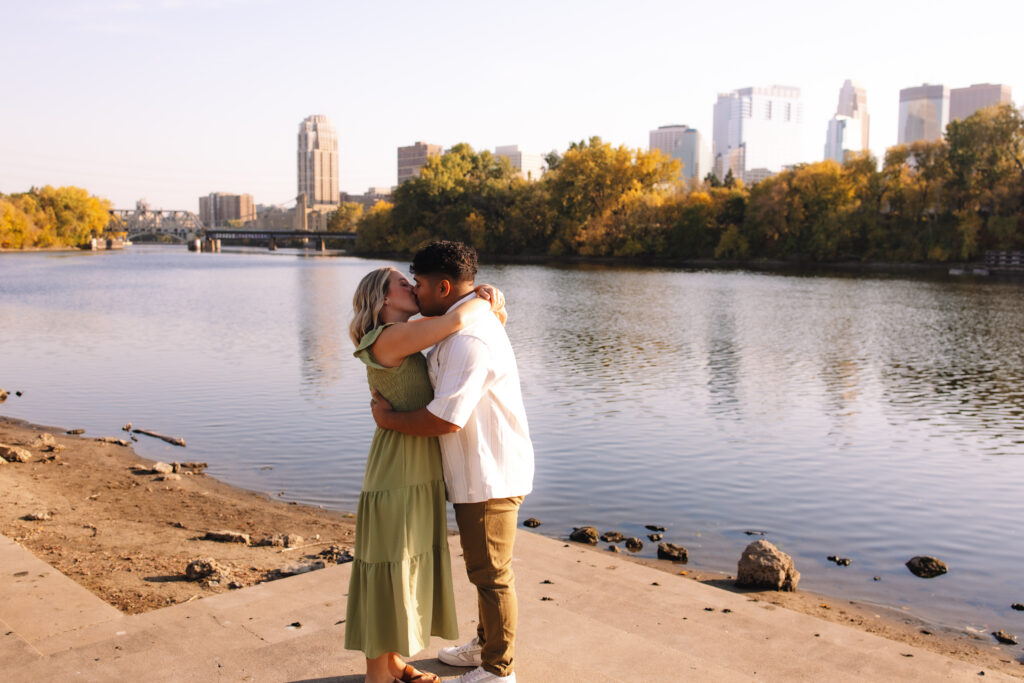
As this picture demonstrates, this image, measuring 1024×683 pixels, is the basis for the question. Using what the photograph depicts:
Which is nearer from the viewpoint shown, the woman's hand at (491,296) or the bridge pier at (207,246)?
the woman's hand at (491,296)

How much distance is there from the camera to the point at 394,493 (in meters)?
3.29

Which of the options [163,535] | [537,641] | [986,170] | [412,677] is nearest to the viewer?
[412,677]

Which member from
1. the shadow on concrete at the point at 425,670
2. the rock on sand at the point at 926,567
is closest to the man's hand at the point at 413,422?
the shadow on concrete at the point at 425,670

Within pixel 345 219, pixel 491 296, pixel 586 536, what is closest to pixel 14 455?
pixel 586 536

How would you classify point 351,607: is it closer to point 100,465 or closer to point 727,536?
point 727,536

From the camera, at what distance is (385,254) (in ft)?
340

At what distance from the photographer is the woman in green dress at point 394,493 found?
328 centimetres

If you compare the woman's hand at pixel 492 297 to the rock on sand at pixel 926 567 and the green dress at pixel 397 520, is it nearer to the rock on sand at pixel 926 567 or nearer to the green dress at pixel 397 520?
the green dress at pixel 397 520

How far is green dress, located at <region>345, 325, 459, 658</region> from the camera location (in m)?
3.29

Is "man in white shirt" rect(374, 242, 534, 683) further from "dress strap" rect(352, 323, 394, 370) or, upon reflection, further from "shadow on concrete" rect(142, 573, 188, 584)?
"shadow on concrete" rect(142, 573, 188, 584)

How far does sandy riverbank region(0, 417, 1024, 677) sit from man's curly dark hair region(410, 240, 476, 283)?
2.87m

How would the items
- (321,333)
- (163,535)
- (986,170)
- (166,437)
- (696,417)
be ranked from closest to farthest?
(163,535), (166,437), (696,417), (321,333), (986,170)

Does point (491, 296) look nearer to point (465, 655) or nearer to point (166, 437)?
point (465, 655)

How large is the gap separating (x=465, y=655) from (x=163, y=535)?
12.4 ft
